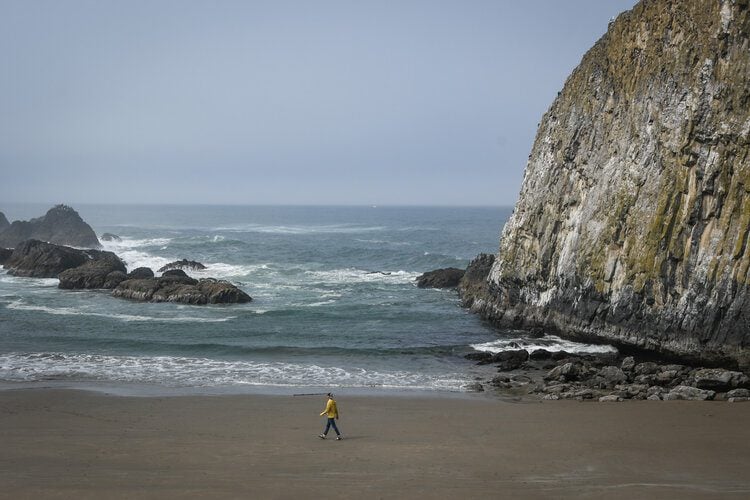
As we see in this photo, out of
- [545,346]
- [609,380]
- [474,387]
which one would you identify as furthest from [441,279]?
[474,387]

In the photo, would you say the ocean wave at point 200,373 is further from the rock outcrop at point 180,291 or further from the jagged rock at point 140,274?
the jagged rock at point 140,274

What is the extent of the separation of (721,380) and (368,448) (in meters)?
15.2

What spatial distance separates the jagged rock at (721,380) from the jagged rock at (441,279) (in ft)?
101

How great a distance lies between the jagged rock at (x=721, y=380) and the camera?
26.0m

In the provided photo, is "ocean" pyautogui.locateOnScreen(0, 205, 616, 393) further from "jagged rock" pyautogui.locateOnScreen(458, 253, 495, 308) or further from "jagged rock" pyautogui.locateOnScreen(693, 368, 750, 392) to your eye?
"jagged rock" pyautogui.locateOnScreen(693, 368, 750, 392)

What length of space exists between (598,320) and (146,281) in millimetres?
31959

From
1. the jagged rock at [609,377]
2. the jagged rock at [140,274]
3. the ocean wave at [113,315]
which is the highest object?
the jagged rock at [140,274]

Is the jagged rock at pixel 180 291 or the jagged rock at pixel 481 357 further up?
the jagged rock at pixel 180 291

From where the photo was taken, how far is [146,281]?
49.0 m

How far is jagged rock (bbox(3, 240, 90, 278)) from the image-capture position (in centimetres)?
5844

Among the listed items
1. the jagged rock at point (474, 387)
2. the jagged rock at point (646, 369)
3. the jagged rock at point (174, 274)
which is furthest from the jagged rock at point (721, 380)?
the jagged rock at point (174, 274)

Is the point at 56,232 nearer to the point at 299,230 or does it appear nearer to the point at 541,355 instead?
the point at 299,230

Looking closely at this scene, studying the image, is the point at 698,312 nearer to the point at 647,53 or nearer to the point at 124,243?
the point at 647,53

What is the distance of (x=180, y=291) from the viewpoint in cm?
4753
